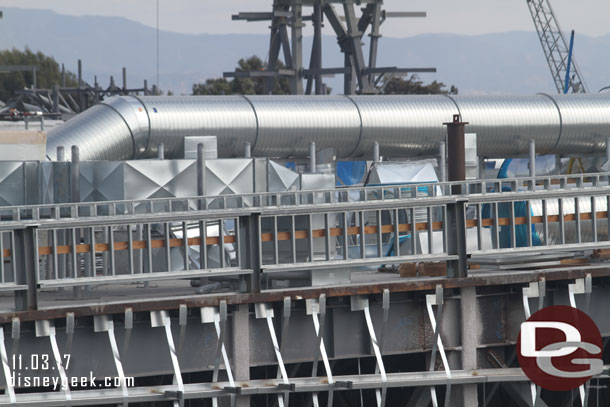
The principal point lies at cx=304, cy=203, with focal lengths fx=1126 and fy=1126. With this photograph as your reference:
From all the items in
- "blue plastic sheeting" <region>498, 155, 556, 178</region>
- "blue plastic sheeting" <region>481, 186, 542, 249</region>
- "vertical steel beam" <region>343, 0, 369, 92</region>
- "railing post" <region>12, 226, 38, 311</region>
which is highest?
"vertical steel beam" <region>343, 0, 369, 92</region>

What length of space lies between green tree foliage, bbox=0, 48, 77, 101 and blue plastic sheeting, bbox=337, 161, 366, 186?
87.2 m

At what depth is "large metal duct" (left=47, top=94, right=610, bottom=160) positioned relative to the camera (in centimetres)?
1844

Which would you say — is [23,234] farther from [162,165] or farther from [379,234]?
[162,165]

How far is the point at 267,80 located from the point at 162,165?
1291 inches

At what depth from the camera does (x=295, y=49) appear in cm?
4544

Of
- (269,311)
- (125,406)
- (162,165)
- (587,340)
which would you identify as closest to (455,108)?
(162,165)

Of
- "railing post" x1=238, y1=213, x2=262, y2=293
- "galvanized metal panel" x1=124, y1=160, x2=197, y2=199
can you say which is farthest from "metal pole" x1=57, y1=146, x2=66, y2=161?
"railing post" x1=238, y1=213, x2=262, y2=293

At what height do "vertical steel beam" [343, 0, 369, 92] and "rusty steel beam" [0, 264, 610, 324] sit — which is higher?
"vertical steel beam" [343, 0, 369, 92]

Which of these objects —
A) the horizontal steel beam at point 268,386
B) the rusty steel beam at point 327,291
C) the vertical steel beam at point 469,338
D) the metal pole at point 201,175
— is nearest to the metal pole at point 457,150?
the rusty steel beam at point 327,291

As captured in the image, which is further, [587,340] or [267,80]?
[267,80]

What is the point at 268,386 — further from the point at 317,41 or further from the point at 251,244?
the point at 317,41

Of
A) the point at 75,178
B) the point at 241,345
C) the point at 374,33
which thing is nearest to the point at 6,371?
the point at 241,345

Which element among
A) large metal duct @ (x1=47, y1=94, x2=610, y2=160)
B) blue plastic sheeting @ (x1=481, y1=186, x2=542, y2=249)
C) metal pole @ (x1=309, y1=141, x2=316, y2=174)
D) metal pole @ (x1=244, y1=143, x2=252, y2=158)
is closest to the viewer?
blue plastic sheeting @ (x1=481, y1=186, x2=542, y2=249)

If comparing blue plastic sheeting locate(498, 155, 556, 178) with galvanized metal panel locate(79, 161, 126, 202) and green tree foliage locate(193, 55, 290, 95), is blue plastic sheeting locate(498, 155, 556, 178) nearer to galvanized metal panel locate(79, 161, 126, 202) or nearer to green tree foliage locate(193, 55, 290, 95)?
galvanized metal panel locate(79, 161, 126, 202)
